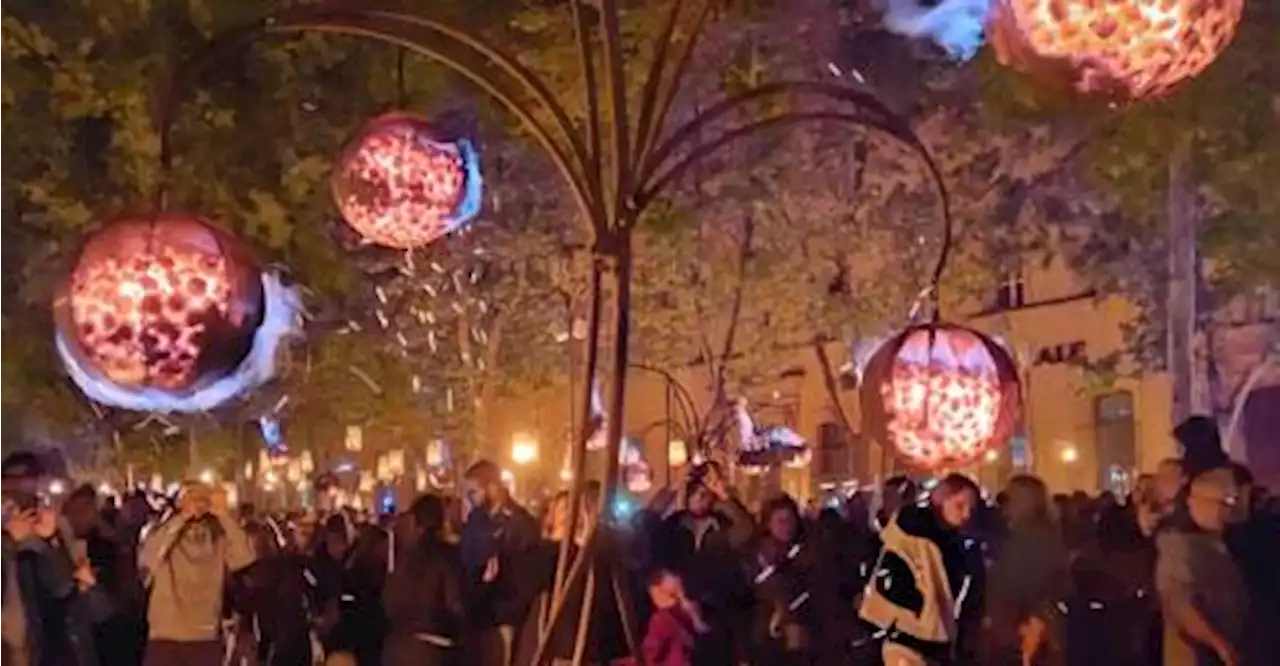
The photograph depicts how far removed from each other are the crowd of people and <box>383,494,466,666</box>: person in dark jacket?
0.04 feet

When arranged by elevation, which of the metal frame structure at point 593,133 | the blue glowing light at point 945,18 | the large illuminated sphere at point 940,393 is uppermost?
the blue glowing light at point 945,18

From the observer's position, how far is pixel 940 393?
7.13 meters

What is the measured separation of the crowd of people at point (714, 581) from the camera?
37.8 feet

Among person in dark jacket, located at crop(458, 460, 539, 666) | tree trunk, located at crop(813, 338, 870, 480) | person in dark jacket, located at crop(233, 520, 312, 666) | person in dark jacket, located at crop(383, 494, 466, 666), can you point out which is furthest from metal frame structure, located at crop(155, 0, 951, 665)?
tree trunk, located at crop(813, 338, 870, 480)

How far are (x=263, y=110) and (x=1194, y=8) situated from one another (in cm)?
826

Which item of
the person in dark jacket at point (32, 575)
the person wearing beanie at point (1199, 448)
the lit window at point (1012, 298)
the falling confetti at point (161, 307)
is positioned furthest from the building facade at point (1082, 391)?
the falling confetti at point (161, 307)

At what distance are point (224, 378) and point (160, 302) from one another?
1.06ft

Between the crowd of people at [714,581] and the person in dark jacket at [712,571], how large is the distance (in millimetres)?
18

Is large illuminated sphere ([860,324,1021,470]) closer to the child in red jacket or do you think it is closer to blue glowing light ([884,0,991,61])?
blue glowing light ([884,0,991,61])

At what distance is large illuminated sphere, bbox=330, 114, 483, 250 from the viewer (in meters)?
8.99

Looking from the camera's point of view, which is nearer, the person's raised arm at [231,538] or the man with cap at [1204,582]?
the man with cap at [1204,582]

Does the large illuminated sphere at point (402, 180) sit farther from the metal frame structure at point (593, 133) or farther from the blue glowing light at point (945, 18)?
the metal frame structure at point (593, 133)

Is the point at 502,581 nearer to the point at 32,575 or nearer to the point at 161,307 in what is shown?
the point at 32,575

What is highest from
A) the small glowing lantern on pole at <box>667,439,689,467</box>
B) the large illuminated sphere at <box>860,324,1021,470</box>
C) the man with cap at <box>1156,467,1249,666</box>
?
the large illuminated sphere at <box>860,324,1021,470</box>
